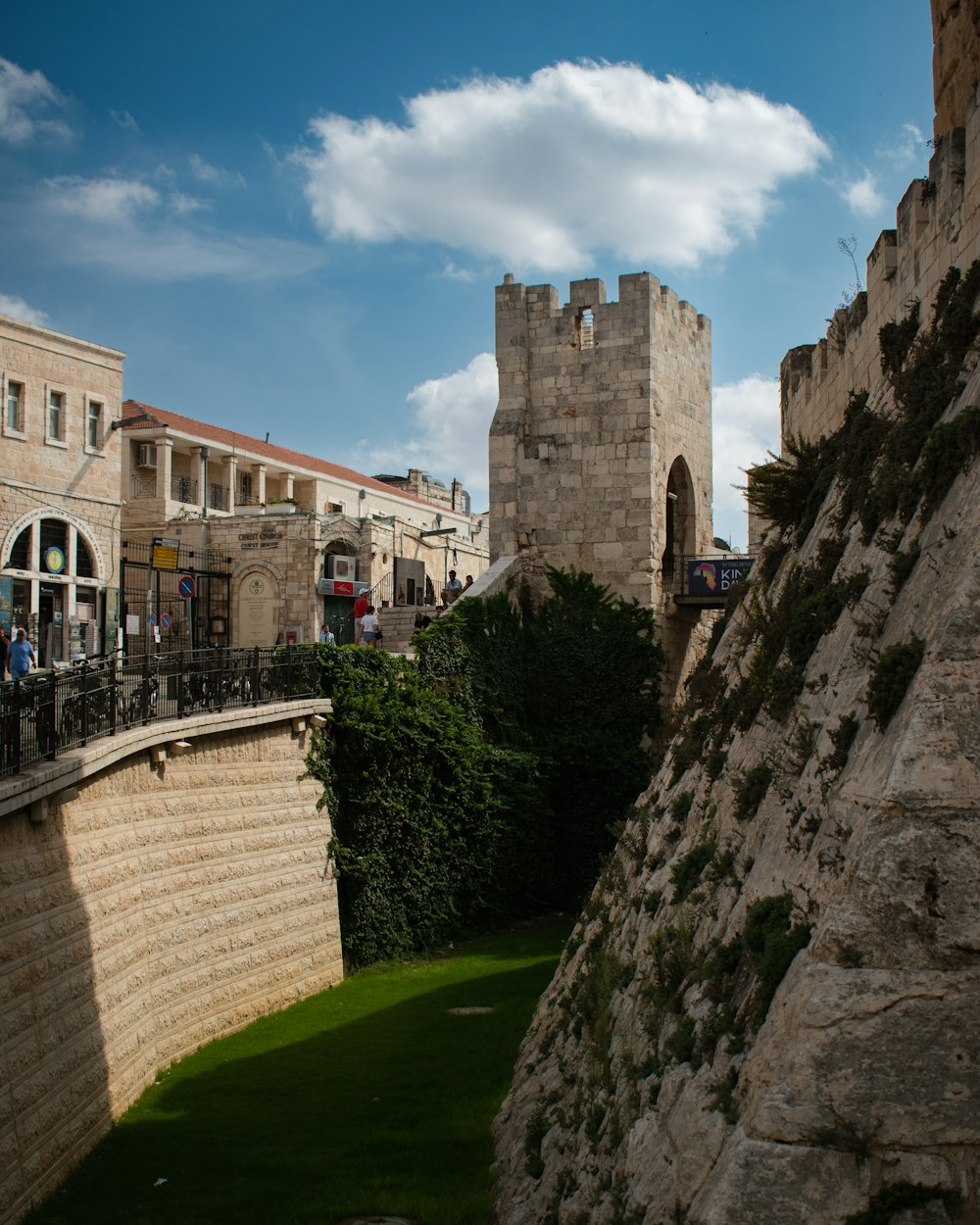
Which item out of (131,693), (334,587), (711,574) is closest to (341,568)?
(334,587)

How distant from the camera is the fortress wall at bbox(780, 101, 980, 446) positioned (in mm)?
6359

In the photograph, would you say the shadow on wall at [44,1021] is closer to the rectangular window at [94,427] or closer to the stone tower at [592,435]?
the rectangular window at [94,427]

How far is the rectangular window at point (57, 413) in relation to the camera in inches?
803

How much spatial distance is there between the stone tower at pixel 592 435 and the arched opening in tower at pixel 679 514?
0.38 meters

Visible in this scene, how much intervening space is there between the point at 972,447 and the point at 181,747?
10.8 metres

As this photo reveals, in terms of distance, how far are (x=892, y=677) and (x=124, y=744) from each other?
9165mm

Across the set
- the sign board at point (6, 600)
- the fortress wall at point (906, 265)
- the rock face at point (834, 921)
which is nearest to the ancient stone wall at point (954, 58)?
the fortress wall at point (906, 265)

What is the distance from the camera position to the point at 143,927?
1296 cm

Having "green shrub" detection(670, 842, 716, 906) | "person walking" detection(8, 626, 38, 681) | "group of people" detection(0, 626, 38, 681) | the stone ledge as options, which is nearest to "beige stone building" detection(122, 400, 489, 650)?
the stone ledge

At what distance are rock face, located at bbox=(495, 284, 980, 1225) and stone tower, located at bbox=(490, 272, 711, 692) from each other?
14.1m

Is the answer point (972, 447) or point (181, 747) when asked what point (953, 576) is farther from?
point (181, 747)

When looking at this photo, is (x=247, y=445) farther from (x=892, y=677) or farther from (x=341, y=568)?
(x=892, y=677)

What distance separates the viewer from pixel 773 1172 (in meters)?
4.01

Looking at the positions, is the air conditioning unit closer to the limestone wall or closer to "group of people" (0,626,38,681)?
the limestone wall
